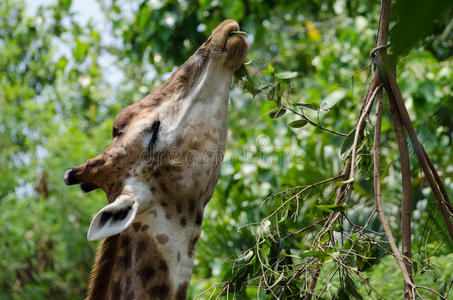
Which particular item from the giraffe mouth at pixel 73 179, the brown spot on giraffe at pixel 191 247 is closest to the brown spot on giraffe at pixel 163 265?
the brown spot on giraffe at pixel 191 247

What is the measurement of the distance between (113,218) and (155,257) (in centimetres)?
24

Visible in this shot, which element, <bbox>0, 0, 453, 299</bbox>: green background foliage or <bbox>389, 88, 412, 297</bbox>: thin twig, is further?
<bbox>0, 0, 453, 299</bbox>: green background foliage

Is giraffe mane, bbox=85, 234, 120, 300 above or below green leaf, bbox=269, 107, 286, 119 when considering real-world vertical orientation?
below

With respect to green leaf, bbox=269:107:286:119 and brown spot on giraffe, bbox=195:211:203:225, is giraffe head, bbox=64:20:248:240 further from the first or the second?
green leaf, bbox=269:107:286:119

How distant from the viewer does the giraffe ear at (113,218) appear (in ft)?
5.99

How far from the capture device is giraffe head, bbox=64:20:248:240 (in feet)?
6.75

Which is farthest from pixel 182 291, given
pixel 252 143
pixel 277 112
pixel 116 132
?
pixel 252 143

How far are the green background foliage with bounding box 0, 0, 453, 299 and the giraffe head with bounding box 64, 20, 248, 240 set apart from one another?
21 cm

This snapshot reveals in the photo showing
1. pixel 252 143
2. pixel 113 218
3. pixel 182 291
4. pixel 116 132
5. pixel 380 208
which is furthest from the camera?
pixel 252 143

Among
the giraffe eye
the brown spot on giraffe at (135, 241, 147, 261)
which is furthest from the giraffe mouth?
the brown spot on giraffe at (135, 241, 147, 261)

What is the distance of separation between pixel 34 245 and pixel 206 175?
617 cm

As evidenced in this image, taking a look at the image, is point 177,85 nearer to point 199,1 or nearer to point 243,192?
point 243,192

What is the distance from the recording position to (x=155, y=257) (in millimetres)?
1980

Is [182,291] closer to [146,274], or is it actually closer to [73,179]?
[146,274]
